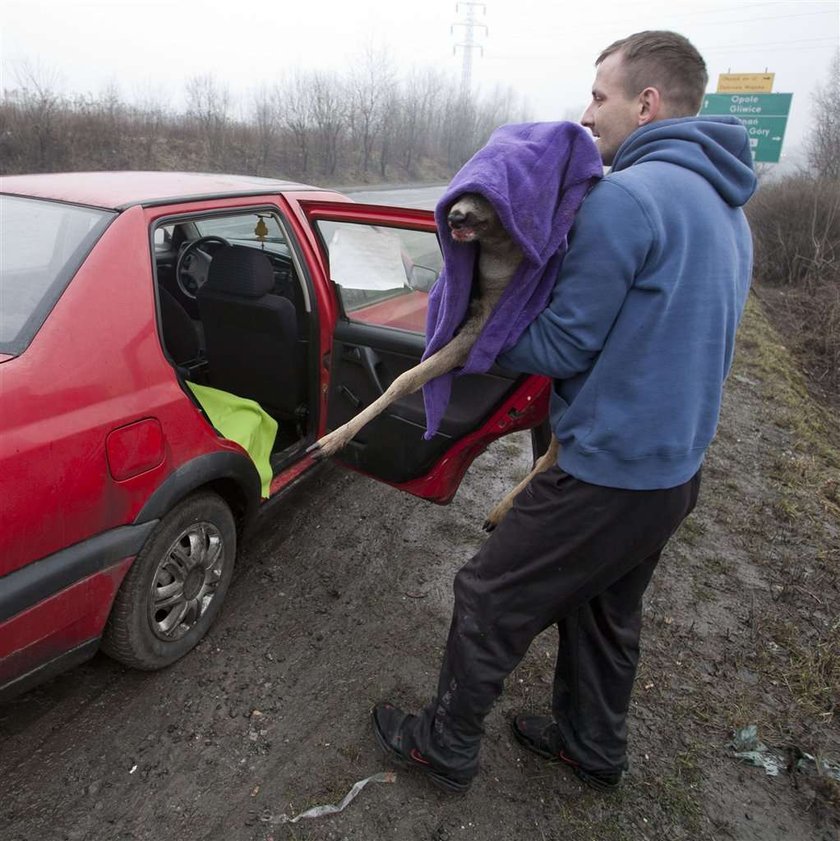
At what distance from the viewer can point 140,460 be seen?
1.91 m

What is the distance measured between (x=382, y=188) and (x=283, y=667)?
28.8 meters

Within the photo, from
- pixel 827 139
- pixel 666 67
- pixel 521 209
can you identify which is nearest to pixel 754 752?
pixel 521 209

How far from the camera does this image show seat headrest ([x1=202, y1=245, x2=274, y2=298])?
2895 mm

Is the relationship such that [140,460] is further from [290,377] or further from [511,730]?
[511,730]

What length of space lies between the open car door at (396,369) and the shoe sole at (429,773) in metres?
1.10

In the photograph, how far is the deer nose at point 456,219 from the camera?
126cm

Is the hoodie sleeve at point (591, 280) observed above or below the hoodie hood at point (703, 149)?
below

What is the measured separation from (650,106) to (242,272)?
79.8 inches

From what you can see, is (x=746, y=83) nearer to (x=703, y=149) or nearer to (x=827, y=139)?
(x=827, y=139)

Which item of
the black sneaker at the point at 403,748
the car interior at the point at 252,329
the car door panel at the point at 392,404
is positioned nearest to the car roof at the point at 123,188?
the car interior at the point at 252,329

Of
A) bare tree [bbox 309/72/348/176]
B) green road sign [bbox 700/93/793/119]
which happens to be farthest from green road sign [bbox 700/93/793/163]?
bare tree [bbox 309/72/348/176]

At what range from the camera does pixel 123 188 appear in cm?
229

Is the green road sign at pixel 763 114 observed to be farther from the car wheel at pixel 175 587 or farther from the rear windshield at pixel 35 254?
the car wheel at pixel 175 587

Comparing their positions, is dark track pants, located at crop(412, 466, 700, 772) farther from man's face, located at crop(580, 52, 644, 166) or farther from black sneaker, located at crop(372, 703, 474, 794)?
man's face, located at crop(580, 52, 644, 166)
